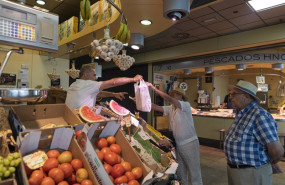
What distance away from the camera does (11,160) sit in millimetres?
1004

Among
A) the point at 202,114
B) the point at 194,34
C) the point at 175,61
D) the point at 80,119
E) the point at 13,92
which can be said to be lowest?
the point at 202,114

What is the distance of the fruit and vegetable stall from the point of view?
1096 millimetres

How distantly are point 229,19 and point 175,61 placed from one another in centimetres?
304

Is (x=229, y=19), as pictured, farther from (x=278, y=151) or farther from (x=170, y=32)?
(x=278, y=151)

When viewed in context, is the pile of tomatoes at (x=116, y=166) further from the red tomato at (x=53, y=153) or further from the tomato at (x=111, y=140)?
the red tomato at (x=53, y=153)

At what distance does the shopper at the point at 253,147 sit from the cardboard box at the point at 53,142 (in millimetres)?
1656

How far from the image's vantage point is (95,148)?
154 cm

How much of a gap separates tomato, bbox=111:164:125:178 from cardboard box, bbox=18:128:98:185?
17 centimetres

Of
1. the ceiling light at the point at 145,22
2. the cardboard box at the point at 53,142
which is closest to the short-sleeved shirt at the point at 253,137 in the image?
the cardboard box at the point at 53,142

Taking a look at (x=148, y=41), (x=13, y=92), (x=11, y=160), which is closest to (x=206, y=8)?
(x=148, y=41)

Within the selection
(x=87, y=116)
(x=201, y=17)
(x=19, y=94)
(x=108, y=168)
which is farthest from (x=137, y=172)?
(x=201, y=17)

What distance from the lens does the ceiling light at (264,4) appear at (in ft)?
11.9

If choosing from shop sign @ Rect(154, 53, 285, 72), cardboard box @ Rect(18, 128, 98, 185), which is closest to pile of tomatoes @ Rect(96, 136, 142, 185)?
cardboard box @ Rect(18, 128, 98, 185)

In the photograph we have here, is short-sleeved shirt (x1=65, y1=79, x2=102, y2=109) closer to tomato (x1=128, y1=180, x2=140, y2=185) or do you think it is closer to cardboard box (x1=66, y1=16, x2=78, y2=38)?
tomato (x1=128, y1=180, x2=140, y2=185)
